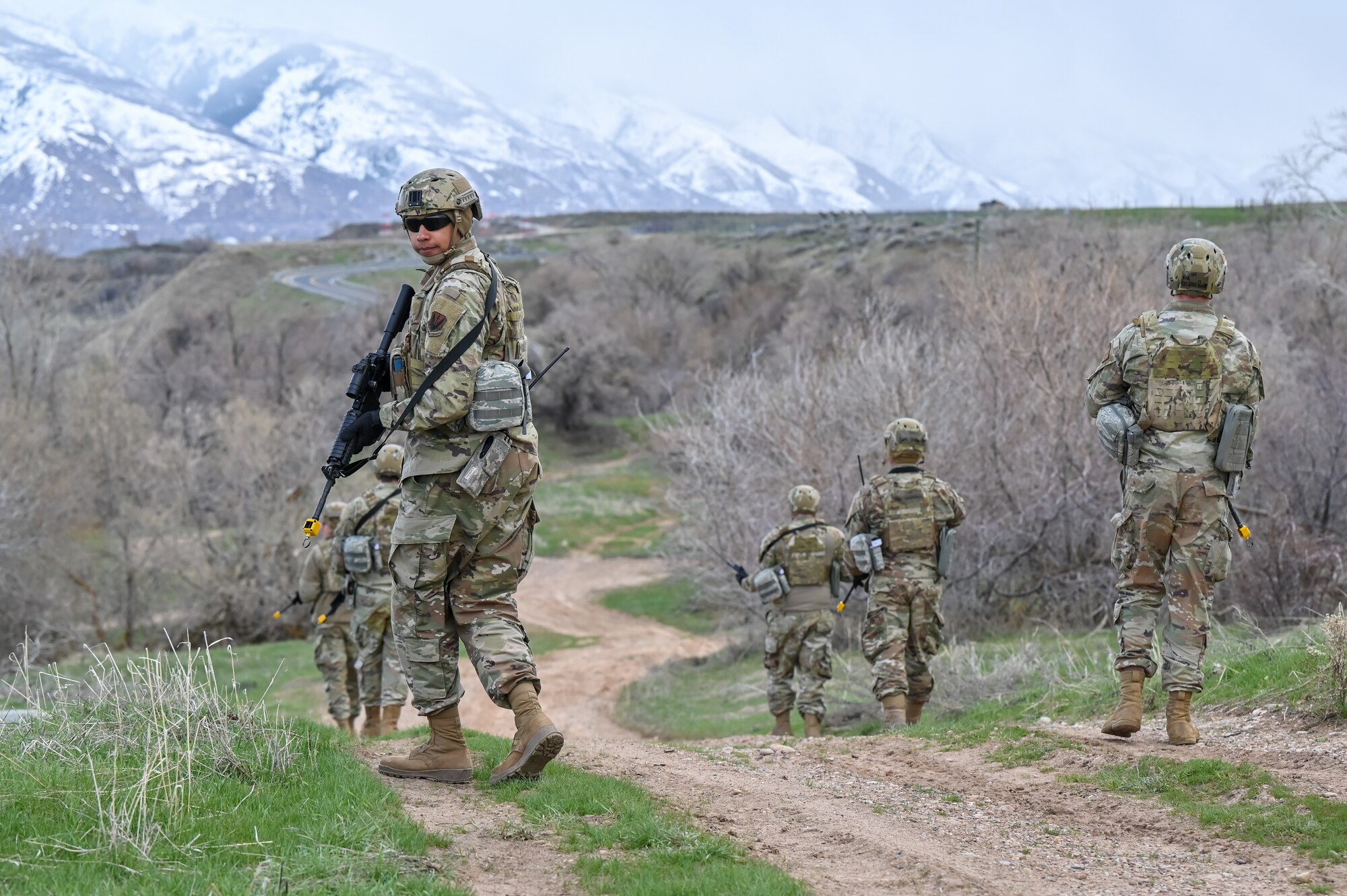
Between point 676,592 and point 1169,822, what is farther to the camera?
point 676,592

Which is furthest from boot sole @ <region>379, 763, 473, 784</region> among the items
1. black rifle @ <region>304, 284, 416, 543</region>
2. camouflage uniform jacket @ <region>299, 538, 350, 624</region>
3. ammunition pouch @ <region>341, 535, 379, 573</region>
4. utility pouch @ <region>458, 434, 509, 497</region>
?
camouflage uniform jacket @ <region>299, 538, 350, 624</region>

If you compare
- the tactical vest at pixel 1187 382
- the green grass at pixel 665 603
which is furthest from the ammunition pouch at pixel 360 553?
the green grass at pixel 665 603

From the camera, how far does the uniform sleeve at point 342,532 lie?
36.9 ft

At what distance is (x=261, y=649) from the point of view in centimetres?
2456

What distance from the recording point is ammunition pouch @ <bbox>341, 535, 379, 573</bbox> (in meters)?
11.0

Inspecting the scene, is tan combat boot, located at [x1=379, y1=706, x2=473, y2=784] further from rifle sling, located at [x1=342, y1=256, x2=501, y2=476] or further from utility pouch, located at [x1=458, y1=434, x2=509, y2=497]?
rifle sling, located at [x1=342, y1=256, x2=501, y2=476]

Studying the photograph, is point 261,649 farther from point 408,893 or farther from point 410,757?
point 408,893

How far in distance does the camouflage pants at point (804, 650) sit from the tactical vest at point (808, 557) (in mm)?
301

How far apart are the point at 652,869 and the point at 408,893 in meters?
0.97

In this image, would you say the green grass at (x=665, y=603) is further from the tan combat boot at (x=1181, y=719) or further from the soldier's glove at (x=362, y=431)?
the soldier's glove at (x=362, y=431)

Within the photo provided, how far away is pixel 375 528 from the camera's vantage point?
11.1 metres

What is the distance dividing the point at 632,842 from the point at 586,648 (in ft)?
61.1

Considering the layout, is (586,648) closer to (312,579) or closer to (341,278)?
(312,579)

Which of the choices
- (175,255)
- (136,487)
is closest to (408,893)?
(136,487)
